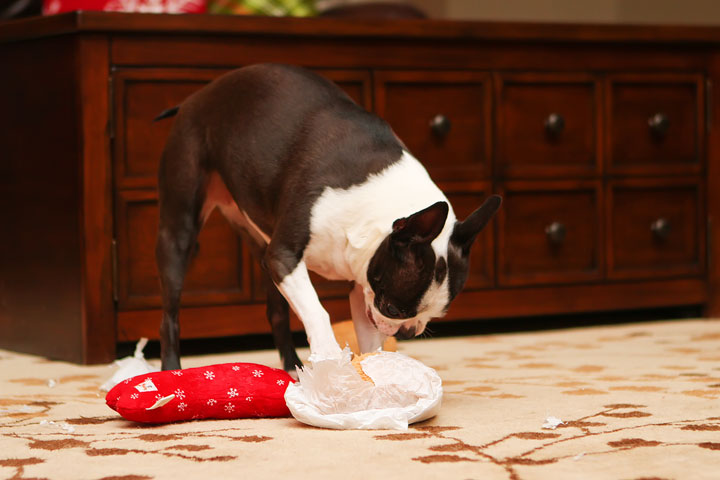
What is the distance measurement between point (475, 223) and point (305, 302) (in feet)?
1.10

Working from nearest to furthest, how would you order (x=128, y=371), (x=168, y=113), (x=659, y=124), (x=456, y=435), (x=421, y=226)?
(x=456, y=435) < (x=421, y=226) < (x=128, y=371) < (x=168, y=113) < (x=659, y=124)

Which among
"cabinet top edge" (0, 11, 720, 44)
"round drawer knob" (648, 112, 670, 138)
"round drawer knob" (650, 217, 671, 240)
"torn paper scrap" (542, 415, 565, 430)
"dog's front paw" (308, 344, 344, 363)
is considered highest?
"cabinet top edge" (0, 11, 720, 44)

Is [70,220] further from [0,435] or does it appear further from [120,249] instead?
[0,435]

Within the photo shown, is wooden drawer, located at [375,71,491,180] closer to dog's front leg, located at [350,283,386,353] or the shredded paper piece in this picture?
dog's front leg, located at [350,283,386,353]

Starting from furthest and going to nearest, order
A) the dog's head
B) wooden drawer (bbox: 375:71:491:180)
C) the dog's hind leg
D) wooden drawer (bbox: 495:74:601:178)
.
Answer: wooden drawer (bbox: 495:74:601:178) < wooden drawer (bbox: 375:71:491:180) < the dog's hind leg < the dog's head

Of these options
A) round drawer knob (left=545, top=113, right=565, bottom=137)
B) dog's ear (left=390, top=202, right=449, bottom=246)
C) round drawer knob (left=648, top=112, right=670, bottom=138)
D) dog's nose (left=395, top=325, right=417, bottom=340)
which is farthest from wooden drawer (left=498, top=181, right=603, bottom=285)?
dog's ear (left=390, top=202, right=449, bottom=246)

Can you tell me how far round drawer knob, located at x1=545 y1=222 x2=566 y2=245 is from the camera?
2945mm

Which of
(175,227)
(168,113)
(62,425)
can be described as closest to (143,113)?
(168,113)

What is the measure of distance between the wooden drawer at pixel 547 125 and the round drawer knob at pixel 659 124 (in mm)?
186

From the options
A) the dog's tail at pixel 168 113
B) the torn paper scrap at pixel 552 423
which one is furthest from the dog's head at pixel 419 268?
the dog's tail at pixel 168 113

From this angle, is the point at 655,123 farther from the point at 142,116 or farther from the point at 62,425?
the point at 62,425

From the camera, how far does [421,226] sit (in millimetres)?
1675

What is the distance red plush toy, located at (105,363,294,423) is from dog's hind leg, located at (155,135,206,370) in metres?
0.44

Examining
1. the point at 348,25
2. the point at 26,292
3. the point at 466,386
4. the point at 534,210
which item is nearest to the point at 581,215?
the point at 534,210
